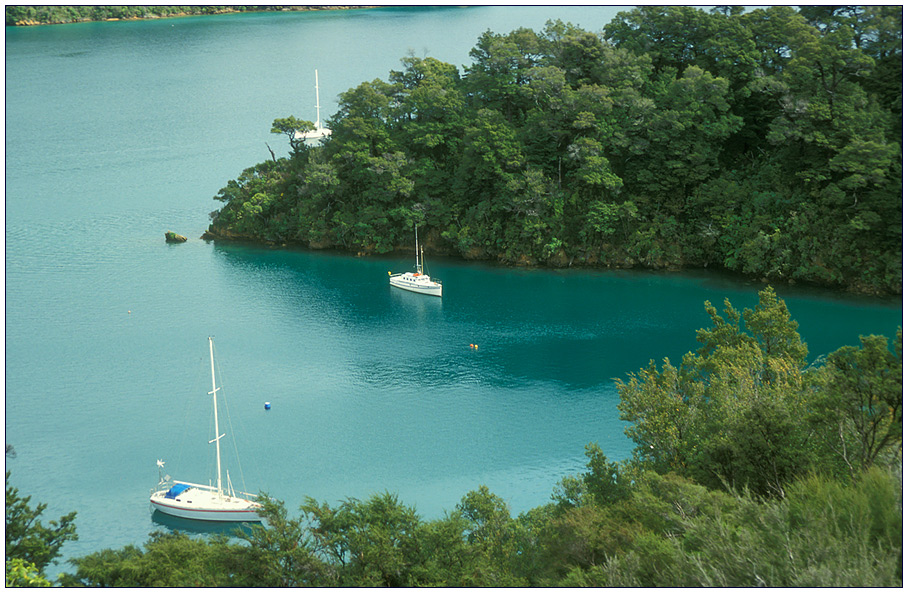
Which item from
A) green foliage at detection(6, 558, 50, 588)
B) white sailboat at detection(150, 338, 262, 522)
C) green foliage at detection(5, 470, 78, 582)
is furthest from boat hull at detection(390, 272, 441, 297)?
green foliage at detection(6, 558, 50, 588)

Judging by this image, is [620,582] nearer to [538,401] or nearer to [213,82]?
[538,401]

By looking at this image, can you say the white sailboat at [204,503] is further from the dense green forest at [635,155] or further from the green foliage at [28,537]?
the dense green forest at [635,155]

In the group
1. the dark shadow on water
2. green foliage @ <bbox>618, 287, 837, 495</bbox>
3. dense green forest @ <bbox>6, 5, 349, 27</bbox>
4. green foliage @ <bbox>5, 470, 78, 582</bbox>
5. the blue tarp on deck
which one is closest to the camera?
green foliage @ <bbox>618, 287, 837, 495</bbox>

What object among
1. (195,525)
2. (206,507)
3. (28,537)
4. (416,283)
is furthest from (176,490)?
(416,283)

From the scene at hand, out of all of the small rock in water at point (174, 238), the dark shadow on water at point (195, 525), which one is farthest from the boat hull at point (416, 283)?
the dark shadow on water at point (195, 525)

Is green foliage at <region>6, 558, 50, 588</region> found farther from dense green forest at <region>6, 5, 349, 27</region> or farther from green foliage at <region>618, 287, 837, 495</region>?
dense green forest at <region>6, 5, 349, 27</region>
